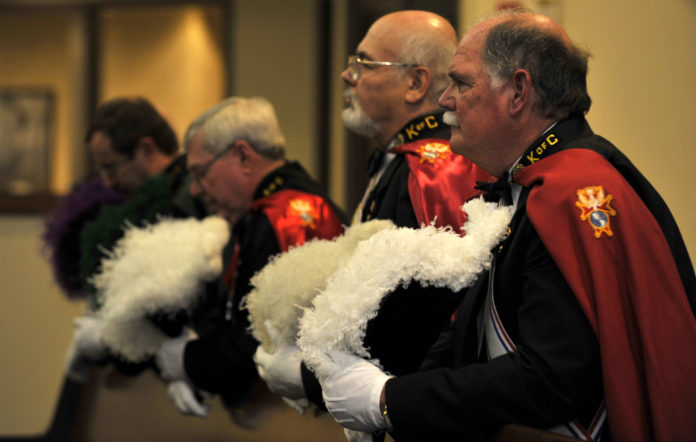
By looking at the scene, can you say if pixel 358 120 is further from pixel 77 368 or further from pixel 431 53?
pixel 77 368

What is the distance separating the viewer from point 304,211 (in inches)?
118

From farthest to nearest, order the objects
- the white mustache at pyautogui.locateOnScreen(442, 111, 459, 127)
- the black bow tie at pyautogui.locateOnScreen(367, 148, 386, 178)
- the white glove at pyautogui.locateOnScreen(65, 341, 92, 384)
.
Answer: the white glove at pyautogui.locateOnScreen(65, 341, 92, 384), the black bow tie at pyautogui.locateOnScreen(367, 148, 386, 178), the white mustache at pyautogui.locateOnScreen(442, 111, 459, 127)

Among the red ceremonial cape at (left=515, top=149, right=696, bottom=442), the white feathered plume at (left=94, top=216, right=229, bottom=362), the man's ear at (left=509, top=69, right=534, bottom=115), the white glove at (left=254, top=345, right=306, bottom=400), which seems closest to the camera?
the red ceremonial cape at (left=515, top=149, right=696, bottom=442)

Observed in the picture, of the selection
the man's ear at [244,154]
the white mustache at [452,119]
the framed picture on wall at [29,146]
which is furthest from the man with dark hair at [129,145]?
the framed picture on wall at [29,146]

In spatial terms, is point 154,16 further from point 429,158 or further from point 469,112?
point 469,112

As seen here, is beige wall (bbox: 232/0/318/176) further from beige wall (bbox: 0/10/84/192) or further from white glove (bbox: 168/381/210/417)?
white glove (bbox: 168/381/210/417)

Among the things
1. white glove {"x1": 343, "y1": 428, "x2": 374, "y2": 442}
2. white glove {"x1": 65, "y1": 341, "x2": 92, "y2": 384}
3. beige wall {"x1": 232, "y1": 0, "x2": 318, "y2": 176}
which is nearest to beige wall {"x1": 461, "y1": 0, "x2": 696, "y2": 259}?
white glove {"x1": 343, "y1": 428, "x2": 374, "y2": 442}

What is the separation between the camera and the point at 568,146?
1.79m

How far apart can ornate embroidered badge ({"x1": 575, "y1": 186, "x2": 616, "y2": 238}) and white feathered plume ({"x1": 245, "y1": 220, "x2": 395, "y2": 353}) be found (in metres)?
0.52

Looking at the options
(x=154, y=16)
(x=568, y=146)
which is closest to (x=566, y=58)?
(x=568, y=146)

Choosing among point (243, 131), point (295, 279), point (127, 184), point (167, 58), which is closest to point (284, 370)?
point (295, 279)

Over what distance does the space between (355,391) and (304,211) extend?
130 cm

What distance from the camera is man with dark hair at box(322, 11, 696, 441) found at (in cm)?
159

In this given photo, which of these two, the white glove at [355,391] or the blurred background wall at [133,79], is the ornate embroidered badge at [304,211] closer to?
the white glove at [355,391]
